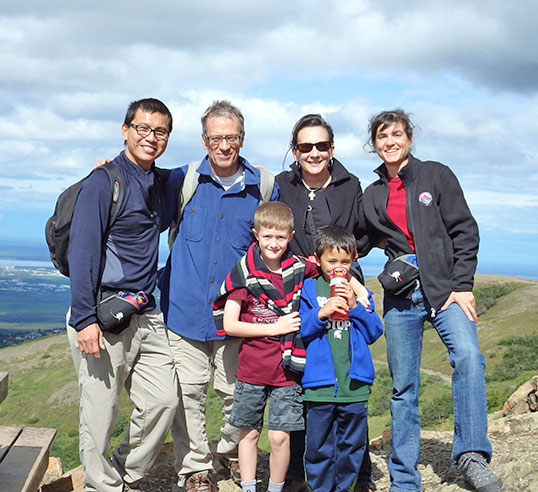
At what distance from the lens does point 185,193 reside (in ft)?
20.9

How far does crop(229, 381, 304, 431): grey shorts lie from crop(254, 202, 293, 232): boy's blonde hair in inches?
61.2

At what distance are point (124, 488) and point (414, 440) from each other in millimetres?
3145

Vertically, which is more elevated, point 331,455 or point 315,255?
point 315,255

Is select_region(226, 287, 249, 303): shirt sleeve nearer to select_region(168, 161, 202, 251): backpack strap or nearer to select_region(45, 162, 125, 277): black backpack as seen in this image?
select_region(168, 161, 202, 251): backpack strap

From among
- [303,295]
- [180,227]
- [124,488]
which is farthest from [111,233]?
[124,488]

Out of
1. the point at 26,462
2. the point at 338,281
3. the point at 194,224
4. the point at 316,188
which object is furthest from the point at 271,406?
the point at 26,462

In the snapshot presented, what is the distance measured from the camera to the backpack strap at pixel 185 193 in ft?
20.9

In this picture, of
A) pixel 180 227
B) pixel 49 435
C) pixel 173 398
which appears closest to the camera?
pixel 173 398

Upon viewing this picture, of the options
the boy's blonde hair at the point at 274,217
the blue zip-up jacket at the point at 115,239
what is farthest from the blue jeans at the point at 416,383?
the blue zip-up jacket at the point at 115,239

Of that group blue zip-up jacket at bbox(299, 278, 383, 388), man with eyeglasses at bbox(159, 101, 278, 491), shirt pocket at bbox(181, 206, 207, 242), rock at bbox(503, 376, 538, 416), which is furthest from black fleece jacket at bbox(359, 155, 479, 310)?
rock at bbox(503, 376, 538, 416)

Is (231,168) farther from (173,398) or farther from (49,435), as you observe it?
(49,435)

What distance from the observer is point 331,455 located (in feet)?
18.4

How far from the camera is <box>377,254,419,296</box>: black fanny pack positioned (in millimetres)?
5871

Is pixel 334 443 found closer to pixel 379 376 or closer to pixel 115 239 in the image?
pixel 115 239
